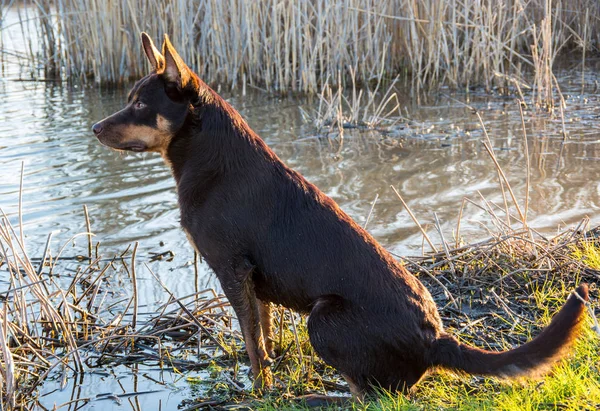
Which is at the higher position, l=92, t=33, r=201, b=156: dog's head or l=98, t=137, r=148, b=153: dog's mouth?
l=92, t=33, r=201, b=156: dog's head

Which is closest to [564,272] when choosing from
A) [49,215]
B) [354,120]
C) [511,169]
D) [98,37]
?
[511,169]

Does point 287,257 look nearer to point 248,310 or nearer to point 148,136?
point 248,310

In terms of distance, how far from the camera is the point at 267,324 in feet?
12.7

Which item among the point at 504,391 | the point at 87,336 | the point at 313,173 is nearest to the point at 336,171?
the point at 313,173

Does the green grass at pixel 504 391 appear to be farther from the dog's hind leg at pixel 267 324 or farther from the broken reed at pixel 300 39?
the broken reed at pixel 300 39

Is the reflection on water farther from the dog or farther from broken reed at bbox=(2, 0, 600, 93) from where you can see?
the dog

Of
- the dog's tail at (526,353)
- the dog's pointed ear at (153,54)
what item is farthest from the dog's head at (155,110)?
the dog's tail at (526,353)

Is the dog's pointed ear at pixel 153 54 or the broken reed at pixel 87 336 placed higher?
the dog's pointed ear at pixel 153 54

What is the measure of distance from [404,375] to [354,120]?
661 centimetres

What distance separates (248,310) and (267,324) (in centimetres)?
41

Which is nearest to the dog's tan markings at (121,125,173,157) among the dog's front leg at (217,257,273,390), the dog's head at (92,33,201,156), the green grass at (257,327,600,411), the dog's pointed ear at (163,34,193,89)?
the dog's head at (92,33,201,156)

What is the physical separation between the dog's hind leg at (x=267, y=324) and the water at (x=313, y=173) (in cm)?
48

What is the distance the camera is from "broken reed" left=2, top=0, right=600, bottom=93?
1048 centimetres

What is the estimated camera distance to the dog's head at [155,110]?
3.58 m
